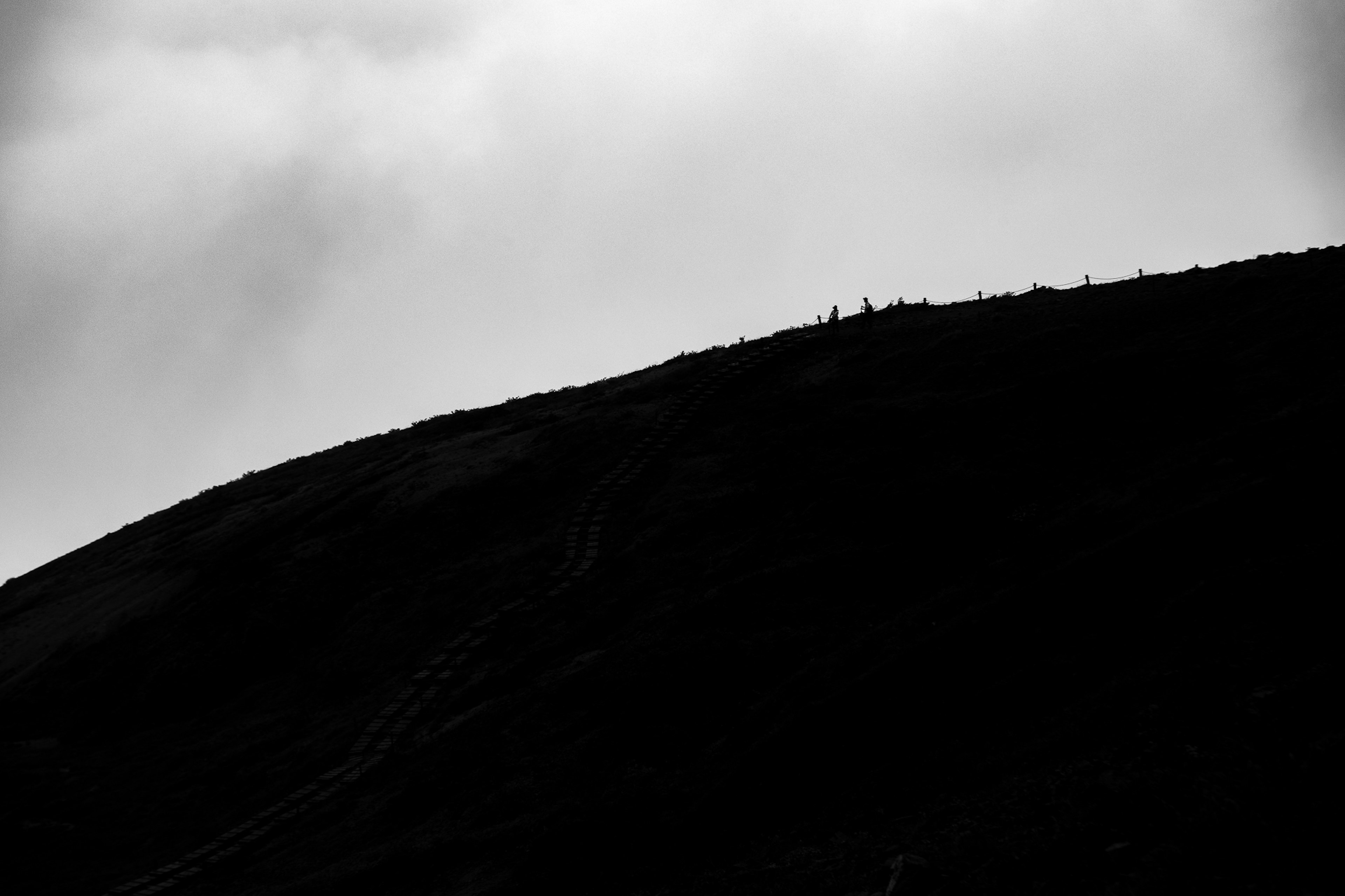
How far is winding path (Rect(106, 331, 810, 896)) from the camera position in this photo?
28250 millimetres

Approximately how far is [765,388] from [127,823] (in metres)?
29.2

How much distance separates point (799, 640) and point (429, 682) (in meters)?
12.1

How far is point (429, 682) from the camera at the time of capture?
33906mm

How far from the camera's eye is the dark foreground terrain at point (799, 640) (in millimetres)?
16016

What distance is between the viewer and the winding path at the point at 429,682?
2825 centimetres

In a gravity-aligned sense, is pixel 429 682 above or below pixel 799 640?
above

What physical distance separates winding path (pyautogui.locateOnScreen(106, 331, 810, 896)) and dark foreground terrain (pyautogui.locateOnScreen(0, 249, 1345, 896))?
0.44 metres

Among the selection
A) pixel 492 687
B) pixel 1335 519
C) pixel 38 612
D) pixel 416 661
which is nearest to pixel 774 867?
pixel 1335 519

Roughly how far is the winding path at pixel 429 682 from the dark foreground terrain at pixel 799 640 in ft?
1.46

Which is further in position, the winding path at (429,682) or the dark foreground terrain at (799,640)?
the winding path at (429,682)

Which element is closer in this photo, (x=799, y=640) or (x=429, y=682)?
(x=799, y=640)

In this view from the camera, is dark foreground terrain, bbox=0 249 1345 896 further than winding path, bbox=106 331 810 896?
No

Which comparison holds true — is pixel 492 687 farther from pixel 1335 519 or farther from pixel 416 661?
pixel 1335 519

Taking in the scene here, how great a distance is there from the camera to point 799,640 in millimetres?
27734
